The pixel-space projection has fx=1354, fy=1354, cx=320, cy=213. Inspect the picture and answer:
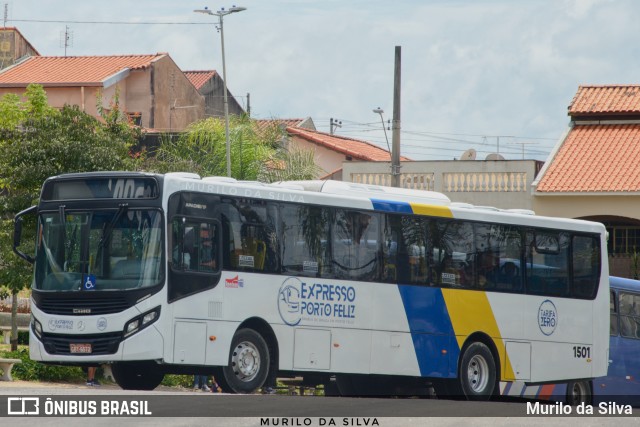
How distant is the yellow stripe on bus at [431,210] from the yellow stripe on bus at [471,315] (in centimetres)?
122

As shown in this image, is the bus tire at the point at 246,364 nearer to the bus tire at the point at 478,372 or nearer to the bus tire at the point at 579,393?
the bus tire at the point at 478,372

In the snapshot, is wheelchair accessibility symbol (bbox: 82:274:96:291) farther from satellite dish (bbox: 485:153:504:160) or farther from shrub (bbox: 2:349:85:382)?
satellite dish (bbox: 485:153:504:160)

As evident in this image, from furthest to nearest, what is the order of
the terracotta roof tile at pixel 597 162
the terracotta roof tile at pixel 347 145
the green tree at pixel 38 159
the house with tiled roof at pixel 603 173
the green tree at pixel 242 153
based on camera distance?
the terracotta roof tile at pixel 347 145, the green tree at pixel 242 153, the terracotta roof tile at pixel 597 162, the house with tiled roof at pixel 603 173, the green tree at pixel 38 159

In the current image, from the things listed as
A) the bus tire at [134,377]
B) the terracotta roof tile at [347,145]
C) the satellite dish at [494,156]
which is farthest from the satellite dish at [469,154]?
the bus tire at [134,377]

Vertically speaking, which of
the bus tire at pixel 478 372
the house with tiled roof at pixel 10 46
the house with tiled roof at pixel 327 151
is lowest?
the bus tire at pixel 478 372

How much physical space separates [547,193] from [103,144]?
1490 centimetres

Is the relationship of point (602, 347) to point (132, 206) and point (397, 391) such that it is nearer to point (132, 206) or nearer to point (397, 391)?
point (397, 391)

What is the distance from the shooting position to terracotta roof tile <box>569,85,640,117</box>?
43969mm

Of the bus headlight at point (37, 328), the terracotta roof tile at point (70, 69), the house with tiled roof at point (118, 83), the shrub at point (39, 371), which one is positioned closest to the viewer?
the bus headlight at point (37, 328)

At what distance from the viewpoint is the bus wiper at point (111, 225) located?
18000 millimetres

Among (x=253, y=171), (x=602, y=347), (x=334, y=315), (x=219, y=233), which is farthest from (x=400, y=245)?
(x=253, y=171)

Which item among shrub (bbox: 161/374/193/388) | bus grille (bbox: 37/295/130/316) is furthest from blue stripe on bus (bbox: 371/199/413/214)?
shrub (bbox: 161/374/193/388)

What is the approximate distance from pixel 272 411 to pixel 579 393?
1301 cm

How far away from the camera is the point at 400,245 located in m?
21.0
